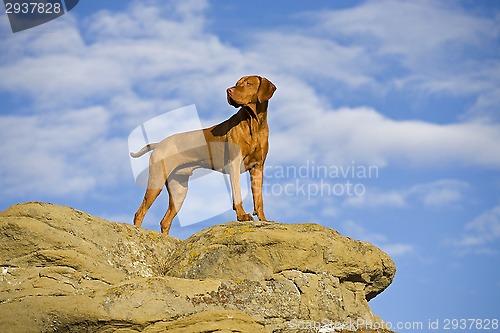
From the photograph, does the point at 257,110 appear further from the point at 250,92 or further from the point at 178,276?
the point at 178,276

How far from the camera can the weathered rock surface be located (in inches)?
305

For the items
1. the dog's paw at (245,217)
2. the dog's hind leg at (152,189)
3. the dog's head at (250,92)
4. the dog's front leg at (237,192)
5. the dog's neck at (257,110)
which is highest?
the dog's head at (250,92)

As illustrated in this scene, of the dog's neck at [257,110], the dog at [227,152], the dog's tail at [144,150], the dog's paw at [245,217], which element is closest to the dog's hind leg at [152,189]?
the dog at [227,152]

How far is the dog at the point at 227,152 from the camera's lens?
10.5 m

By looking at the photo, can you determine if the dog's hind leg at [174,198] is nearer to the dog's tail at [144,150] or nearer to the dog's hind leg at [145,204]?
the dog's hind leg at [145,204]

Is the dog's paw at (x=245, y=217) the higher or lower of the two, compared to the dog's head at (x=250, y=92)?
lower

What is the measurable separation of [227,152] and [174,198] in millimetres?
1799

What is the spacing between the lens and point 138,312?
25.4ft

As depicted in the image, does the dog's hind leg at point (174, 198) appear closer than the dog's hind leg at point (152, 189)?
No

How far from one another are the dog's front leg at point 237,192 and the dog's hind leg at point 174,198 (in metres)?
1.71

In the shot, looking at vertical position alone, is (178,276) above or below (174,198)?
below

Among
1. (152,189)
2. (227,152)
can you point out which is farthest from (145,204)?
(227,152)

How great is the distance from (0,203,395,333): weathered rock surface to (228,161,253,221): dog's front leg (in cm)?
77

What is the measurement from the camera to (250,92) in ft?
34.6
